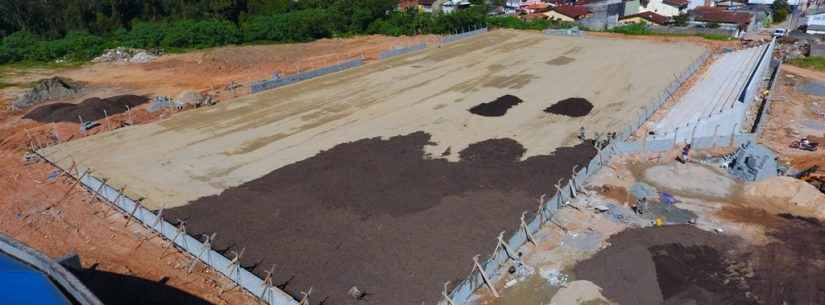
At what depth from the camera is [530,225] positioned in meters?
15.7

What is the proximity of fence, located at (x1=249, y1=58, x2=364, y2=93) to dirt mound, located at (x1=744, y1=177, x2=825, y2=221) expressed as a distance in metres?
24.8

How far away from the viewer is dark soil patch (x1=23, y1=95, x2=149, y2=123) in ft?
87.4

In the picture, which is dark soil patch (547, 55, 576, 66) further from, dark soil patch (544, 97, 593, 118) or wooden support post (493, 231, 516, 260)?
wooden support post (493, 231, 516, 260)

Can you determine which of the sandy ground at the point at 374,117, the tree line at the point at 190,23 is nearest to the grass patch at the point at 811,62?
the sandy ground at the point at 374,117

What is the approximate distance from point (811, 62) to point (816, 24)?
24.6 metres

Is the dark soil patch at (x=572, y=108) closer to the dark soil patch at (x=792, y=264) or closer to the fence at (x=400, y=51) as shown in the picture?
the dark soil patch at (x=792, y=264)

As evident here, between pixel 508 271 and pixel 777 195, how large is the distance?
10392mm

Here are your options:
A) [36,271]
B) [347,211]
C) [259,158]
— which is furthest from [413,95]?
[36,271]

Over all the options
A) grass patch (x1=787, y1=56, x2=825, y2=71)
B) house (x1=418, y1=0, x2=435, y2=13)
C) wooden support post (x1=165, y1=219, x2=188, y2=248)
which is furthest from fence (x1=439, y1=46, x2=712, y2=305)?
house (x1=418, y1=0, x2=435, y2=13)

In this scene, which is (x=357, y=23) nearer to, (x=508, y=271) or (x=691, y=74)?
(x=691, y=74)

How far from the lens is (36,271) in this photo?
326 inches

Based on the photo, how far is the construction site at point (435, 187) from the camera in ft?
45.1

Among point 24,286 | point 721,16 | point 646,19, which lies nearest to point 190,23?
point 24,286

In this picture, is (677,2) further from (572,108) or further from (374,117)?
(374,117)
